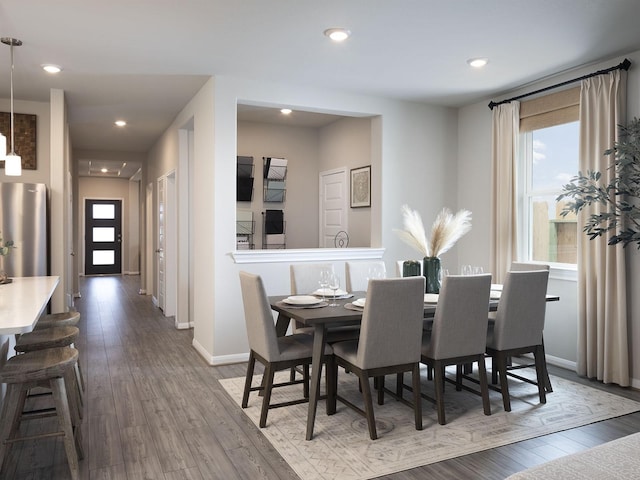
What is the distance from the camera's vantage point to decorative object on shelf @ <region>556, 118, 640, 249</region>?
3.61 m

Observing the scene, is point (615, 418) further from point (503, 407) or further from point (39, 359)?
point (39, 359)

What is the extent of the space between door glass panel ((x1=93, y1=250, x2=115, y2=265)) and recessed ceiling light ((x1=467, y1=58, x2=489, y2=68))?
1166 cm

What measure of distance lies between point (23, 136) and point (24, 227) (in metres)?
1.16

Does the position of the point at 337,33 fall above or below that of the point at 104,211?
above

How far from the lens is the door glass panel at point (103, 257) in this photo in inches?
528

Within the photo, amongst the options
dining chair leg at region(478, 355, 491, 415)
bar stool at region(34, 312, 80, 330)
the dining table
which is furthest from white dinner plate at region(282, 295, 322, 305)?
bar stool at region(34, 312, 80, 330)

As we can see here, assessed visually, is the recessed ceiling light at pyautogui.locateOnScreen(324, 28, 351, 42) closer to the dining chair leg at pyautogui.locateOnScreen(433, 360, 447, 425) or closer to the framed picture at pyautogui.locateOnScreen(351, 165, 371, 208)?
the dining chair leg at pyautogui.locateOnScreen(433, 360, 447, 425)

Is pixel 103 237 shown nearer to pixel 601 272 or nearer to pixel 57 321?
pixel 57 321

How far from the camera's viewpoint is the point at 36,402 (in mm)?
3654

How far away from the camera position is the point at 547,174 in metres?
4.75

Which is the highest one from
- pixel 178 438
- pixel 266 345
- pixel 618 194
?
pixel 618 194

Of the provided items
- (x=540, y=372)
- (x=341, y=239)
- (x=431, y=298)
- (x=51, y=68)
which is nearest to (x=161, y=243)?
(x=341, y=239)

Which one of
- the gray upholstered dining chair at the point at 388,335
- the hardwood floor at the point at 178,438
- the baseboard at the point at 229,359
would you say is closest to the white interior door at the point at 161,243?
the hardwood floor at the point at 178,438

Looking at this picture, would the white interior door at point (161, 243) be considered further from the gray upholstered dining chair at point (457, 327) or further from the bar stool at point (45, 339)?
the gray upholstered dining chair at point (457, 327)
